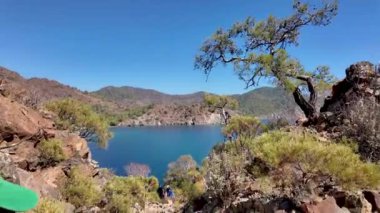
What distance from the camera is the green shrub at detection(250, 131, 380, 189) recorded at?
7.91 metres

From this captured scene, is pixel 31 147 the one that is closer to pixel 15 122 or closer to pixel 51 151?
pixel 51 151

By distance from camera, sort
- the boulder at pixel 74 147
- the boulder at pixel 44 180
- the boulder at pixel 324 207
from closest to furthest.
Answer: the boulder at pixel 324 207 → the boulder at pixel 44 180 → the boulder at pixel 74 147

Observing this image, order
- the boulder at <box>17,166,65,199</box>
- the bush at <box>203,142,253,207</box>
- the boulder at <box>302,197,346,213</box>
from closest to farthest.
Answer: the boulder at <box>302,197,346,213</box> → the bush at <box>203,142,253,207</box> → the boulder at <box>17,166,65,199</box>

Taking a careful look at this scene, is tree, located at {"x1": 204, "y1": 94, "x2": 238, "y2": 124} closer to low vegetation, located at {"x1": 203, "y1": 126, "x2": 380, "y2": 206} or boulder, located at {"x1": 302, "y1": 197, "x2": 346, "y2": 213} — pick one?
low vegetation, located at {"x1": 203, "y1": 126, "x2": 380, "y2": 206}

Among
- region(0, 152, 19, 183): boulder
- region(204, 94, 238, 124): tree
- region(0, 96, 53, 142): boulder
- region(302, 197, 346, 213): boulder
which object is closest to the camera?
region(0, 152, 19, 183): boulder

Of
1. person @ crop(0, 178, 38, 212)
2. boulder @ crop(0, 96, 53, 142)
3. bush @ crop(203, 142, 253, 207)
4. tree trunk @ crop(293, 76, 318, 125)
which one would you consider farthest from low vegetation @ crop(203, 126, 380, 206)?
boulder @ crop(0, 96, 53, 142)

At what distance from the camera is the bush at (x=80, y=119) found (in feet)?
88.1

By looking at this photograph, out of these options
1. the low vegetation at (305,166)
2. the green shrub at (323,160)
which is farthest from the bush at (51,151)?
the green shrub at (323,160)

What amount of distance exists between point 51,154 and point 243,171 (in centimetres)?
886

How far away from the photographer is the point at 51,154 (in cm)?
1655

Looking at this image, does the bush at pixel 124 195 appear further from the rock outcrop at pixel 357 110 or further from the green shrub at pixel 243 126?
the rock outcrop at pixel 357 110

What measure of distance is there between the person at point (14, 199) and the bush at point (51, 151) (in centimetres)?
1396

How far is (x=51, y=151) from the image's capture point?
16484 mm

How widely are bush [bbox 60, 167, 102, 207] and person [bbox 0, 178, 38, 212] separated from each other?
1300 cm
